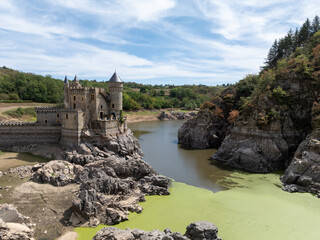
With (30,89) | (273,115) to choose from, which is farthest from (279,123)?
(30,89)

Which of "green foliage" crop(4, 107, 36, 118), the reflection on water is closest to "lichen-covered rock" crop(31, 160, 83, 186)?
the reflection on water

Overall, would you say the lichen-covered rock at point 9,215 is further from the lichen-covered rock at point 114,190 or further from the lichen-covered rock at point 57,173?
the lichen-covered rock at point 57,173

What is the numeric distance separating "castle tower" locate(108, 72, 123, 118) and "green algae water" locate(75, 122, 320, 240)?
59.0ft

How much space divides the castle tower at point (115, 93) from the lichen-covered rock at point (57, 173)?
43.4 ft

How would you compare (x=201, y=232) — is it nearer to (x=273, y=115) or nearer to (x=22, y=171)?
(x=22, y=171)

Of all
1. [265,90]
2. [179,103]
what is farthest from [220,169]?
[179,103]

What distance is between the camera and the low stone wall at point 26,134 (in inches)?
1470

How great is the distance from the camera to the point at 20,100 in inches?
2682

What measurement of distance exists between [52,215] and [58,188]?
16.1 ft

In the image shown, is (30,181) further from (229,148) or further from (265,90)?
(265,90)

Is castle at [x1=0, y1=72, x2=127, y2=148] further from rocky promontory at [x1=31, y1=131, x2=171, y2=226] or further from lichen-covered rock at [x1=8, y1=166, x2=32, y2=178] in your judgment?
lichen-covered rock at [x1=8, y1=166, x2=32, y2=178]

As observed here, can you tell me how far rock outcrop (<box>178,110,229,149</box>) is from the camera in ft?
158

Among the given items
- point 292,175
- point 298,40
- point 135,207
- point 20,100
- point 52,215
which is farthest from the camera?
point 20,100

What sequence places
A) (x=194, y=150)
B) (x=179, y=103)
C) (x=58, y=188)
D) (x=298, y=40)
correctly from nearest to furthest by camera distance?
(x=58, y=188) → (x=194, y=150) → (x=298, y=40) → (x=179, y=103)
